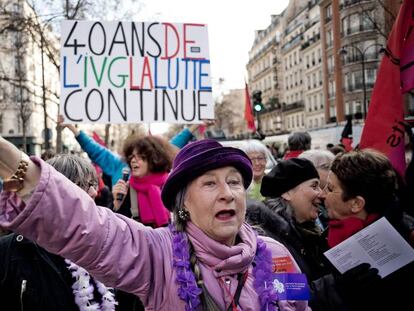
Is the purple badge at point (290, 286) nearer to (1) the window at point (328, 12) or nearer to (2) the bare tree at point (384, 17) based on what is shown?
(2) the bare tree at point (384, 17)

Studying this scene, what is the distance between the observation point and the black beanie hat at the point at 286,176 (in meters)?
3.16

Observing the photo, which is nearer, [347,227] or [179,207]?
[179,207]

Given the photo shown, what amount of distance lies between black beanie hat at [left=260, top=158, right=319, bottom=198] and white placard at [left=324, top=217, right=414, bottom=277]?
3.28ft

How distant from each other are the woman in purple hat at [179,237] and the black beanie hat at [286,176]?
104cm

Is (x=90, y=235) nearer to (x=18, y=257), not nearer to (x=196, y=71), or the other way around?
(x=18, y=257)

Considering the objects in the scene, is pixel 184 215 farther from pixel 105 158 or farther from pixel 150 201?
pixel 105 158

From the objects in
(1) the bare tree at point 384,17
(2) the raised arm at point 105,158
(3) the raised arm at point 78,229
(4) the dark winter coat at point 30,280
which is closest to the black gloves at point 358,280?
(3) the raised arm at point 78,229

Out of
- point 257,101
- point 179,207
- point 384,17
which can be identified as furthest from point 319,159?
point 384,17

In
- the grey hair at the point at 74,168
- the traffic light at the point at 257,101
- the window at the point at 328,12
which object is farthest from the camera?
the window at the point at 328,12

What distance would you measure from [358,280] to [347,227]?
0.34m

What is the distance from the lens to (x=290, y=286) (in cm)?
202

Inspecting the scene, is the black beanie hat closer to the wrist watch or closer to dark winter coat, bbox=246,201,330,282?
dark winter coat, bbox=246,201,330,282

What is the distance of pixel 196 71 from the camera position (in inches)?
213

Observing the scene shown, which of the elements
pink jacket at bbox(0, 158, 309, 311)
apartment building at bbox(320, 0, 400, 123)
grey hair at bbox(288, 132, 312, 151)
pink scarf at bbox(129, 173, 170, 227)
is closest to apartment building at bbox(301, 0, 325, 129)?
apartment building at bbox(320, 0, 400, 123)
